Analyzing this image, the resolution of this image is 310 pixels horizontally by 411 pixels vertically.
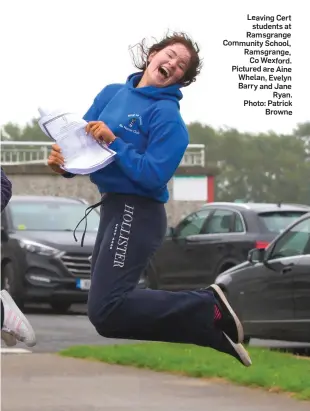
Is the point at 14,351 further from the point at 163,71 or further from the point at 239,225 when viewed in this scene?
the point at 239,225

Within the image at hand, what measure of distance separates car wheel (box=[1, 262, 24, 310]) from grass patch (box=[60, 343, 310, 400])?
6.12m

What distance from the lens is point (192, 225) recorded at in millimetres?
20094

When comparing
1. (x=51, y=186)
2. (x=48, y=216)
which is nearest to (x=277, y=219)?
(x=48, y=216)

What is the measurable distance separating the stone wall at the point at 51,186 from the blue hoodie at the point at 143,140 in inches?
1172

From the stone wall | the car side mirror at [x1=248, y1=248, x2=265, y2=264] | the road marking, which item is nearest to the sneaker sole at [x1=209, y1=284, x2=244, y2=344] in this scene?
the road marking

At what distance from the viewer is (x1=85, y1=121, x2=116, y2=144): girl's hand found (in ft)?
20.4

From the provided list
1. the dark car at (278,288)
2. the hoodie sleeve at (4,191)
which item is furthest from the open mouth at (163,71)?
the dark car at (278,288)

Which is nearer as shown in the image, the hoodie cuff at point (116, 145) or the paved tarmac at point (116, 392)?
the hoodie cuff at point (116, 145)

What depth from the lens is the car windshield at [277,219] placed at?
18672 millimetres

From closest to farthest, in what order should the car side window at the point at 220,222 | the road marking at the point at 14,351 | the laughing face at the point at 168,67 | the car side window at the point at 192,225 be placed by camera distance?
the laughing face at the point at 168,67 → the road marking at the point at 14,351 → the car side window at the point at 220,222 → the car side window at the point at 192,225

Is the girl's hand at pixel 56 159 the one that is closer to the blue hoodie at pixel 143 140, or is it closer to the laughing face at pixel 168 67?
the blue hoodie at pixel 143 140

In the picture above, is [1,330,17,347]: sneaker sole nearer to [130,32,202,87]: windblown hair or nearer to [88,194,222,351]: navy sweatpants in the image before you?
[88,194,222,351]: navy sweatpants

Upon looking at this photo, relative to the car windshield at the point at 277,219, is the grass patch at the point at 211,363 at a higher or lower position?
higher

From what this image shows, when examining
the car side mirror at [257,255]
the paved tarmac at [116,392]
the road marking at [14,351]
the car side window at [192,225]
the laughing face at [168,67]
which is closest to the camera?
the laughing face at [168,67]
